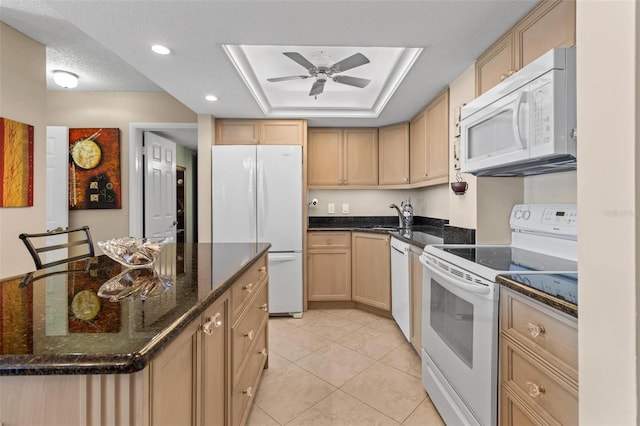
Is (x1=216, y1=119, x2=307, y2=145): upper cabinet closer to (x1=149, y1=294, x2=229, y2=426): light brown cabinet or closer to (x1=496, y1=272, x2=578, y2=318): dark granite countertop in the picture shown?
(x1=149, y1=294, x2=229, y2=426): light brown cabinet

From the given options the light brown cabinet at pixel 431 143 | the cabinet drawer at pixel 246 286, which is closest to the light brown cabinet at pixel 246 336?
the cabinet drawer at pixel 246 286

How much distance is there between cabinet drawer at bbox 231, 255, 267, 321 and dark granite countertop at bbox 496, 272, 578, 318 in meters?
Answer: 1.07

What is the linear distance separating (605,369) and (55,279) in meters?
1.64

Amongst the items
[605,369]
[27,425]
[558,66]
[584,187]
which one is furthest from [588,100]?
[27,425]

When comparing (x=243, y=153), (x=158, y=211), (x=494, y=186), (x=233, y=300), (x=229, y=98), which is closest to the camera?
(x=233, y=300)

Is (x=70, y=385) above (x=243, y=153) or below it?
below

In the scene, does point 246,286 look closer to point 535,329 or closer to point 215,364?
point 215,364

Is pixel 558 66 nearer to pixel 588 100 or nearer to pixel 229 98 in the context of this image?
pixel 588 100

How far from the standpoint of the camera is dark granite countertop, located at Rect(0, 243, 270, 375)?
0.58m

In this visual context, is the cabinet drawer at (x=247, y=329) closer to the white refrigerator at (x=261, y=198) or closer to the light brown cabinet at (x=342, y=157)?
the white refrigerator at (x=261, y=198)

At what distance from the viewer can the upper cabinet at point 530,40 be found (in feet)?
4.66

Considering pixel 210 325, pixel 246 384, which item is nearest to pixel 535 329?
pixel 210 325

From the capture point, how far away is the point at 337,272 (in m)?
3.59

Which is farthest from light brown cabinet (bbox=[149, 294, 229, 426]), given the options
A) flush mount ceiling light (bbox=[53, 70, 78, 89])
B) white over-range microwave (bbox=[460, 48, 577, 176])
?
flush mount ceiling light (bbox=[53, 70, 78, 89])
